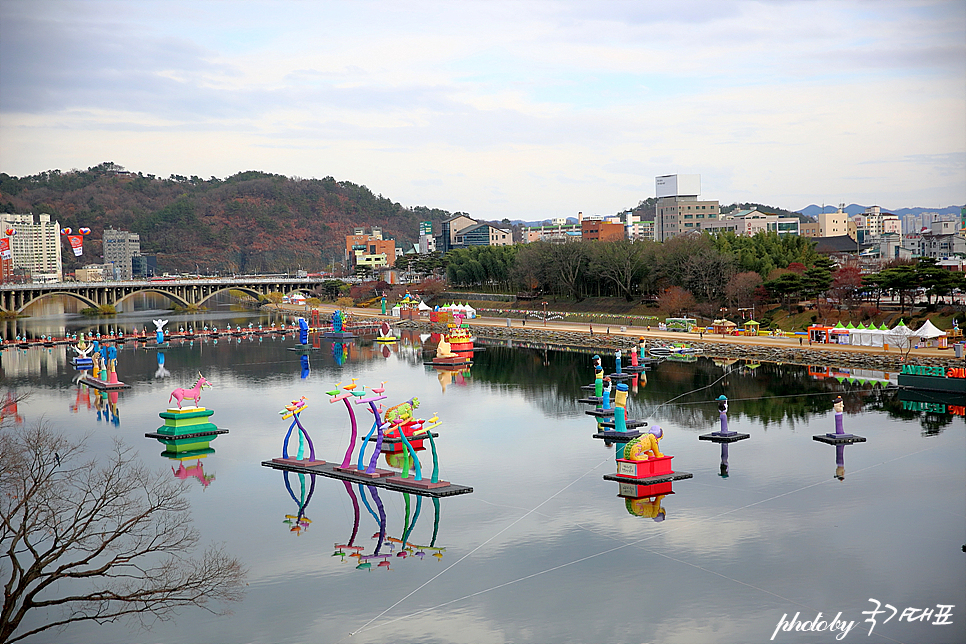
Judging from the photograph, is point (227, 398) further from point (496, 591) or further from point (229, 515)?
point (496, 591)

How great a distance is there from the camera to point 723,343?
4312 cm

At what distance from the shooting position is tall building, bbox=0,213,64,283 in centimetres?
11194

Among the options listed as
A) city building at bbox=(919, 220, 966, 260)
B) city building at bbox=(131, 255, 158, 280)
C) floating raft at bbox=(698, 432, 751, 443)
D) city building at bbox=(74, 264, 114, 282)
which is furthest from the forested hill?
floating raft at bbox=(698, 432, 751, 443)

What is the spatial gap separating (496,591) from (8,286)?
66.5 m

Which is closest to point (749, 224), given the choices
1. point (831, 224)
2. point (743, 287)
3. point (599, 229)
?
point (599, 229)

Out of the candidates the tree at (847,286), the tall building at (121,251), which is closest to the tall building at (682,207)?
the tree at (847,286)

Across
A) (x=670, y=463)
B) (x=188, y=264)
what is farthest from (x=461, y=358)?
(x=188, y=264)

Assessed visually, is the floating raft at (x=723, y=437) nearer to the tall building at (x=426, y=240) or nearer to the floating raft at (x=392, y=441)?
the floating raft at (x=392, y=441)

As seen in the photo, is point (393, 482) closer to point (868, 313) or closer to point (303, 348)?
point (868, 313)

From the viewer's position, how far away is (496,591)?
14.3 metres

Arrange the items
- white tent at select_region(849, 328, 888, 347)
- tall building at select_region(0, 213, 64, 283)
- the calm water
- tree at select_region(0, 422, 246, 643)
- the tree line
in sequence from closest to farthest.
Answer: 1. tree at select_region(0, 422, 246, 643)
2. the calm water
3. white tent at select_region(849, 328, 888, 347)
4. the tree line
5. tall building at select_region(0, 213, 64, 283)

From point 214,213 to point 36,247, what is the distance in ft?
127

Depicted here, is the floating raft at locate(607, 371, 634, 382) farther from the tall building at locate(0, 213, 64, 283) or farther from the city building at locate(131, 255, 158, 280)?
the city building at locate(131, 255, 158, 280)

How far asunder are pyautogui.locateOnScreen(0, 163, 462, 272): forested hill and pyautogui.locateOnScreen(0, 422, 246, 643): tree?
12207 cm
